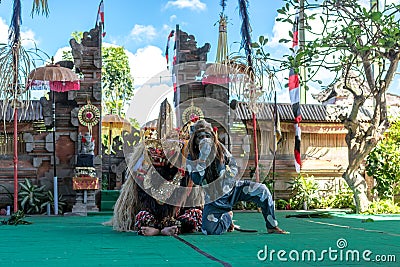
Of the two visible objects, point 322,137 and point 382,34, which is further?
point 322,137

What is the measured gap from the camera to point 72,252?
4.33 meters

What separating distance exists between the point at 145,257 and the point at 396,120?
10.6 meters

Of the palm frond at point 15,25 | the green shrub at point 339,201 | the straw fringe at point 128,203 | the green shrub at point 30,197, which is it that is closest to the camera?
the straw fringe at point 128,203

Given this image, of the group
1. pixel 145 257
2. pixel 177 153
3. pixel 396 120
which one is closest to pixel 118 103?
pixel 396 120

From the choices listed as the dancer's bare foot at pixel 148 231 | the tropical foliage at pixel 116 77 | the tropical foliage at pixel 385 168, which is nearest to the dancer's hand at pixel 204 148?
the dancer's bare foot at pixel 148 231

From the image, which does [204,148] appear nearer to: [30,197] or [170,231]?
[170,231]

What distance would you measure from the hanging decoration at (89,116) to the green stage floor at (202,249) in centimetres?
586

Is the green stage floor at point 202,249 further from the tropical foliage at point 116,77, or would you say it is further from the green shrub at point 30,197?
the tropical foliage at point 116,77

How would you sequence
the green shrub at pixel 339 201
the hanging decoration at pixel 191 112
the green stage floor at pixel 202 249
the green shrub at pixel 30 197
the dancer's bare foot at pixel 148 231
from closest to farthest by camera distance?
the green stage floor at pixel 202 249
the dancer's bare foot at pixel 148 231
the green shrub at pixel 30 197
the hanging decoration at pixel 191 112
the green shrub at pixel 339 201

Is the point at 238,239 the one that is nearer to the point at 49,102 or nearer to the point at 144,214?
the point at 144,214

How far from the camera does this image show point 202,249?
4340mm

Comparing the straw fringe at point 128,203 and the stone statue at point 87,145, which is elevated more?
the stone statue at point 87,145

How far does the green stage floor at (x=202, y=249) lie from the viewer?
374cm

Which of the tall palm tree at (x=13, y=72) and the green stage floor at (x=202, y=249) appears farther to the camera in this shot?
the tall palm tree at (x=13, y=72)
